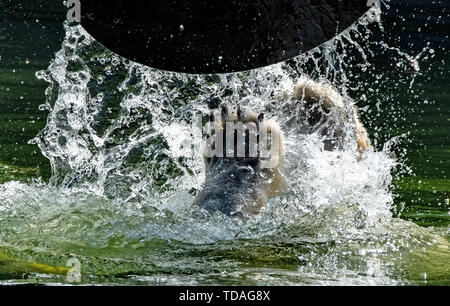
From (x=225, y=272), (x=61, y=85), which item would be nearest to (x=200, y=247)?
(x=225, y=272)

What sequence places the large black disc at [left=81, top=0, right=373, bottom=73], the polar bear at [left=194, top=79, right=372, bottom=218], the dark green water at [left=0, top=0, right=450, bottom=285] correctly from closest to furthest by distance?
the dark green water at [left=0, top=0, right=450, bottom=285] → the large black disc at [left=81, top=0, right=373, bottom=73] → the polar bear at [left=194, top=79, right=372, bottom=218]

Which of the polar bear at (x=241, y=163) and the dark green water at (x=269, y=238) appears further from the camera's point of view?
the polar bear at (x=241, y=163)

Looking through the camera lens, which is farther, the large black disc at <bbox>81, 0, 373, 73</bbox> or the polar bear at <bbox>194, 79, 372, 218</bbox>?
the polar bear at <bbox>194, 79, 372, 218</bbox>

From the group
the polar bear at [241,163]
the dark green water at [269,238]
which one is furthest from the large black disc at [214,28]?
the dark green water at [269,238]

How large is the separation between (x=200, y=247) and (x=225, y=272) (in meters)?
0.40

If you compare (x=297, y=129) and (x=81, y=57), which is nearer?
(x=297, y=129)

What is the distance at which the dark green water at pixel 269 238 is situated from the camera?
3.92 meters

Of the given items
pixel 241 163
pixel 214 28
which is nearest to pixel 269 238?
pixel 241 163

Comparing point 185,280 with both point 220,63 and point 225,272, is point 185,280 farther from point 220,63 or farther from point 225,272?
point 220,63

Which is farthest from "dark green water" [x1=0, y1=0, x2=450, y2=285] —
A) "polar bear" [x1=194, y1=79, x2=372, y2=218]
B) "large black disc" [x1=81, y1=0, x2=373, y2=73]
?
"large black disc" [x1=81, y1=0, x2=373, y2=73]

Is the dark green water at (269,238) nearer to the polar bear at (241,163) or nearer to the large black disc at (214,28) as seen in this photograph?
the polar bear at (241,163)

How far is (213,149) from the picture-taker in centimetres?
499

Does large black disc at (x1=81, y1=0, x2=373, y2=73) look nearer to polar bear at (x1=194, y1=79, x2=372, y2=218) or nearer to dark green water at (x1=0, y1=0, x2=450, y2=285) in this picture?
polar bear at (x1=194, y1=79, x2=372, y2=218)

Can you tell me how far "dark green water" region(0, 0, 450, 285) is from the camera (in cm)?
392
